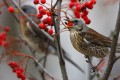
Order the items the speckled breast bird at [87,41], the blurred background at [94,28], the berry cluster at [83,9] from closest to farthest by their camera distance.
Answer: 1. the berry cluster at [83,9]
2. the speckled breast bird at [87,41]
3. the blurred background at [94,28]

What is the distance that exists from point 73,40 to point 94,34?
0.49ft

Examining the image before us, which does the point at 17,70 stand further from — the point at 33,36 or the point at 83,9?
the point at 33,36

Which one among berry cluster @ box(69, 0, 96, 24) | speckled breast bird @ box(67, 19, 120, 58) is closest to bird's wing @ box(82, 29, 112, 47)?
speckled breast bird @ box(67, 19, 120, 58)

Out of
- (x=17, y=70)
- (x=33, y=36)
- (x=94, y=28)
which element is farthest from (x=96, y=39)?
(x=33, y=36)

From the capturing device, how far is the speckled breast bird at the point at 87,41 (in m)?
1.89

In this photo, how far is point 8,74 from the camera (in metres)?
3.33

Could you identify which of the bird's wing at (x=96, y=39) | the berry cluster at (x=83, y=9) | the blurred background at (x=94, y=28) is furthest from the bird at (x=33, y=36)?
the berry cluster at (x=83, y=9)

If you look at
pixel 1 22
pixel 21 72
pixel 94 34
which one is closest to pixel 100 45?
pixel 94 34

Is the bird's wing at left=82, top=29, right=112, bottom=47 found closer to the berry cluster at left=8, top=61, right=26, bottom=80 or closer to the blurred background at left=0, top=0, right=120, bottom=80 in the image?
the berry cluster at left=8, top=61, right=26, bottom=80

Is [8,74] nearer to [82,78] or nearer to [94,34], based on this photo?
[82,78]

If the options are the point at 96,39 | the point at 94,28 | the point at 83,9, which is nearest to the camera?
the point at 83,9

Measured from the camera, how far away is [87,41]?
1.95 metres

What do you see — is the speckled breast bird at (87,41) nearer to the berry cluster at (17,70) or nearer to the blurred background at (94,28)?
the berry cluster at (17,70)

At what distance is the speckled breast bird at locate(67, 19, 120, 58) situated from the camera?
6.21 ft
